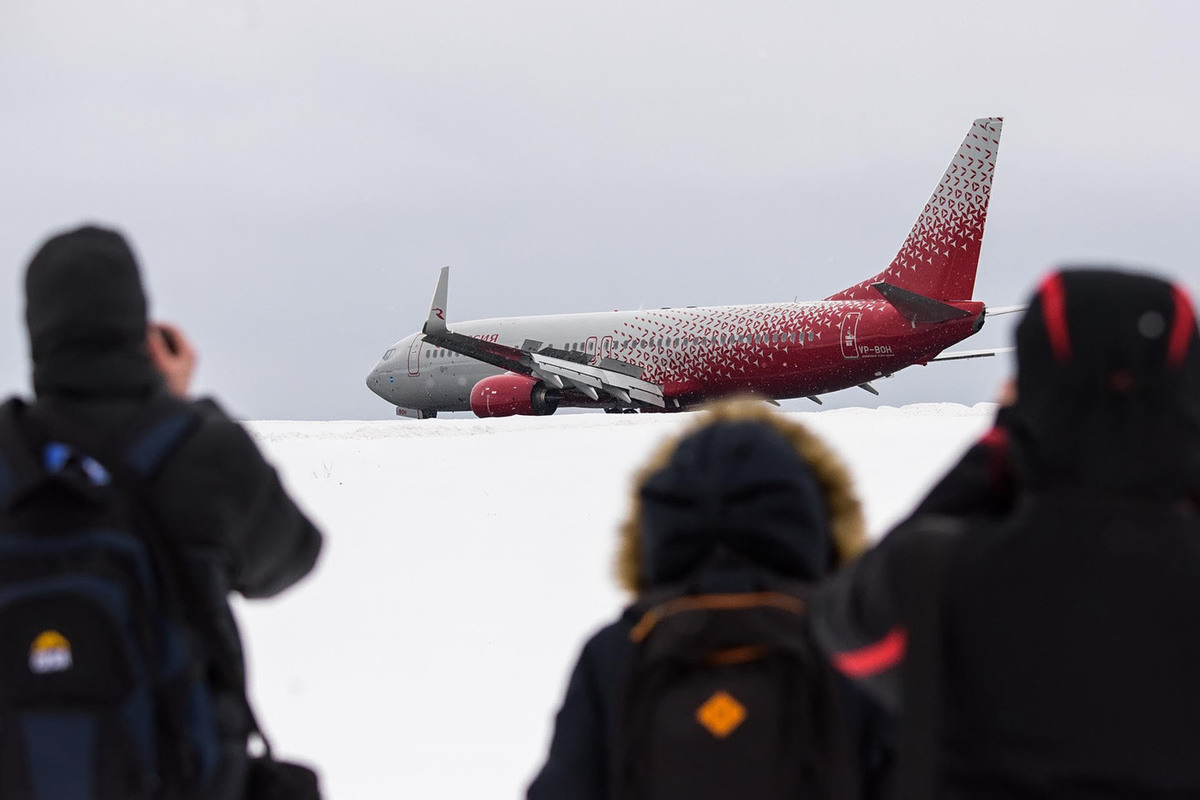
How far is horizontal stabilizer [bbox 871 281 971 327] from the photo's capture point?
18.3 meters

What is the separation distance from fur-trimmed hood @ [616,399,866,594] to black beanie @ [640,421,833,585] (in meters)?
0.04

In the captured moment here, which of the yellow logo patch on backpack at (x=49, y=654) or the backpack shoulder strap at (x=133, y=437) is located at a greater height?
the backpack shoulder strap at (x=133, y=437)

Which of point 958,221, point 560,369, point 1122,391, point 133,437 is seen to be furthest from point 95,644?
point 560,369

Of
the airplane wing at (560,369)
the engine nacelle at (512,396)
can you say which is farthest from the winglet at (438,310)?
the engine nacelle at (512,396)

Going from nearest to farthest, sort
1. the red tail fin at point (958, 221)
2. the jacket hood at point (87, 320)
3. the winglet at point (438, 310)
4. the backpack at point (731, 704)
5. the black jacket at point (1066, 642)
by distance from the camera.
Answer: the black jacket at point (1066, 642) < the backpack at point (731, 704) < the jacket hood at point (87, 320) < the red tail fin at point (958, 221) < the winglet at point (438, 310)

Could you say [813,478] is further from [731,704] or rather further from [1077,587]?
[1077,587]

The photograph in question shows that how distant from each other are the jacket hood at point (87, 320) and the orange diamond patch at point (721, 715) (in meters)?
1.06

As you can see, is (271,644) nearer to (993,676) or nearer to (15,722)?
(15,722)

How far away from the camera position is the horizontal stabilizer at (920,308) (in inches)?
721

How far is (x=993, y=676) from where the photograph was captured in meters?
1.40

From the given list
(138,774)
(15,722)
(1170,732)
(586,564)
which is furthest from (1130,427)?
(586,564)

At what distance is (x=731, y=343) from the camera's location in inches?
874

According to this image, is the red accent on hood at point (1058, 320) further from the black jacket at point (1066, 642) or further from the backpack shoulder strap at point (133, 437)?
the backpack shoulder strap at point (133, 437)

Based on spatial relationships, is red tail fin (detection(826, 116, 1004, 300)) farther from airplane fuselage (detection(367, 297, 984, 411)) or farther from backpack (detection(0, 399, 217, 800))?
backpack (detection(0, 399, 217, 800))
